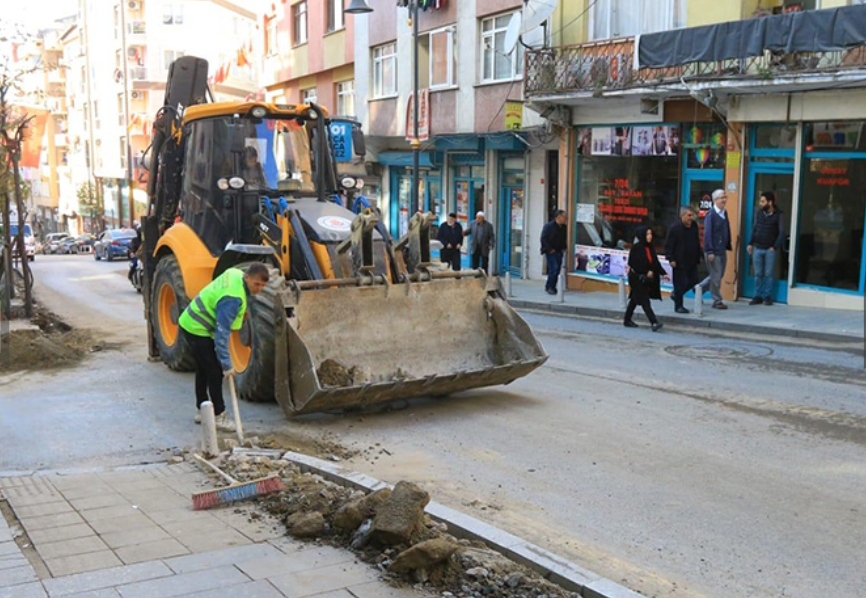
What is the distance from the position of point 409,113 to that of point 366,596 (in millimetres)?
23834

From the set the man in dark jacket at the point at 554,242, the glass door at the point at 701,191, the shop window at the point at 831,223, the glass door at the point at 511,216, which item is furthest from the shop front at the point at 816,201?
the glass door at the point at 511,216

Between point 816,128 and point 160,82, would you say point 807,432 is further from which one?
point 160,82

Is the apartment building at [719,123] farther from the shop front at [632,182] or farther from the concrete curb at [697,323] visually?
the concrete curb at [697,323]

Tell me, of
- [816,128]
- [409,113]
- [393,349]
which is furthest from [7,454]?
[409,113]

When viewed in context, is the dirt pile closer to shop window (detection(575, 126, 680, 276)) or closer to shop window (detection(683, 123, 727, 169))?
shop window (detection(575, 126, 680, 276))

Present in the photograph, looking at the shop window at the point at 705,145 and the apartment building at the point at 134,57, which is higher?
the apartment building at the point at 134,57

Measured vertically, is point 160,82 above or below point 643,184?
above

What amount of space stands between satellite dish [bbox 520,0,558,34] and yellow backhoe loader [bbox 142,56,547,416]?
1011cm

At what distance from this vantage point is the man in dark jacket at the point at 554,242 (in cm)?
1995

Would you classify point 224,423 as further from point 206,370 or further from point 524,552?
point 524,552

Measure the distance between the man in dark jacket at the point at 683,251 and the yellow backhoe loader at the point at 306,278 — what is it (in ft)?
22.3

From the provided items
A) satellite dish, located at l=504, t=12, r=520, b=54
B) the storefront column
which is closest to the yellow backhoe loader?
the storefront column

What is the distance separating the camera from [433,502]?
237 inches

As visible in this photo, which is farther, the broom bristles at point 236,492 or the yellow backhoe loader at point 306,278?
the yellow backhoe loader at point 306,278
